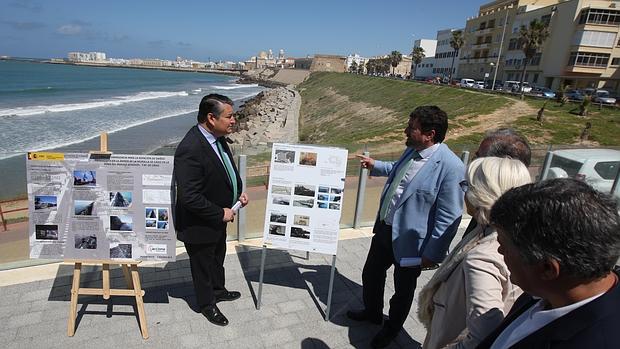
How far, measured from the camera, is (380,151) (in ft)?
20.3

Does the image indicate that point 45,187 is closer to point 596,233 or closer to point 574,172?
point 596,233

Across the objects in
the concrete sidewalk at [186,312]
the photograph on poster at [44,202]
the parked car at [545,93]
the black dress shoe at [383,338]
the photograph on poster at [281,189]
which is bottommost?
the concrete sidewalk at [186,312]

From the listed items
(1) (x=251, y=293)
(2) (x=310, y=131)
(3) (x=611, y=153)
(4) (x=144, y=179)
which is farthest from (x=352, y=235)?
(2) (x=310, y=131)

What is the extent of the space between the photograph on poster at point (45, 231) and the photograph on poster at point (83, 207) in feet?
0.76

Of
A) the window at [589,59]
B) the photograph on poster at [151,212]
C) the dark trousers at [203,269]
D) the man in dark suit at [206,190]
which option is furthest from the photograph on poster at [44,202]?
the window at [589,59]

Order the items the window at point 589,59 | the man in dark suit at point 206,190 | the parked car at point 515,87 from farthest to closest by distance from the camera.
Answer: the window at point 589,59
the parked car at point 515,87
the man in dark suit at point 206,190

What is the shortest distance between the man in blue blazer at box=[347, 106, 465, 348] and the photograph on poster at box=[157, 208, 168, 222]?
1.96 meters

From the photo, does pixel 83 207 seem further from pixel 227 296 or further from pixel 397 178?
pixel 397 178

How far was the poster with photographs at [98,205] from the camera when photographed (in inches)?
119

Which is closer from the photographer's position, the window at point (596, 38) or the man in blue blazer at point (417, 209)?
the man in blue blazer at point (417, 209)

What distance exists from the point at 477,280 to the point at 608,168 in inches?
284

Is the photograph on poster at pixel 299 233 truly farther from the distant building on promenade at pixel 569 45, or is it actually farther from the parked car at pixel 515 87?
the parked car at pixel 515 87

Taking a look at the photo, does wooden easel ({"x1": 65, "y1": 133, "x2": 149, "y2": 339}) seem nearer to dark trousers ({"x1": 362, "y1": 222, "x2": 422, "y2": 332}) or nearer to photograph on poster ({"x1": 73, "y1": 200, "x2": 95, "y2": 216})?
photograph on poster ({"x1": 73, "y1": 200, "x2": 95, "y2": 216})

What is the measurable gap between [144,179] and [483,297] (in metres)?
2.78
